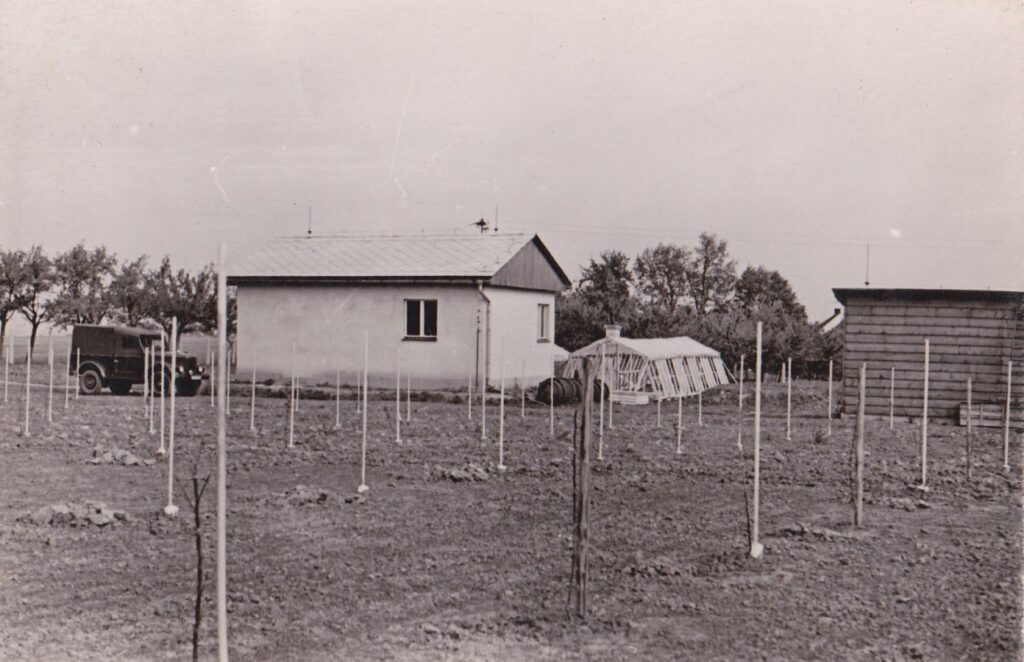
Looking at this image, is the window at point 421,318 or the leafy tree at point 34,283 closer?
the leafy tree at point 34,283

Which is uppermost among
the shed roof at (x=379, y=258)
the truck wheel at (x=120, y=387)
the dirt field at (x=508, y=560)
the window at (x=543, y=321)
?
the shed roof at (x=379, y=258)

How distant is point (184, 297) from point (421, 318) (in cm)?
663

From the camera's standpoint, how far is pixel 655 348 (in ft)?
75.7

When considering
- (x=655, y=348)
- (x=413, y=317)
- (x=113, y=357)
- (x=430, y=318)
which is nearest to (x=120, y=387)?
(x=113, y=357)

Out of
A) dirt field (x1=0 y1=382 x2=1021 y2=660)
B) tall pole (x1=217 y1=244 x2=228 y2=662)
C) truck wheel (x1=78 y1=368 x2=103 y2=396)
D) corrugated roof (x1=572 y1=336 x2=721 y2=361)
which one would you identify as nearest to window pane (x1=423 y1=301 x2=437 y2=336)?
corrugated roof (x1=572 y1=336 x2=721 y2=361)

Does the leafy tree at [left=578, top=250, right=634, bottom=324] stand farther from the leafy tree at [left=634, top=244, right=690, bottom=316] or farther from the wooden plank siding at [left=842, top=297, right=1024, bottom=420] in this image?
the wooden plank siding at [left=842, top=297, right=1024, bottom=420]

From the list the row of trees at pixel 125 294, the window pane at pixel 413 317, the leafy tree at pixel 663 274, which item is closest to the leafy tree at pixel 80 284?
the row of trees at pixel 125 294

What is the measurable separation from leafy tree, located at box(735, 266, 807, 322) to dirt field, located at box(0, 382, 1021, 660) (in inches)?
1042

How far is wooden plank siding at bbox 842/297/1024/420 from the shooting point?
58.6 feet

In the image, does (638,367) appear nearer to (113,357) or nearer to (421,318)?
(421,318)

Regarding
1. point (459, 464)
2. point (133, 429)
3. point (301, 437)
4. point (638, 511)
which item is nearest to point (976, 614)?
point (638, 511)

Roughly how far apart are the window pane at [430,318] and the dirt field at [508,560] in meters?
10.9

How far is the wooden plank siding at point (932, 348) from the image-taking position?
17875 millimetres

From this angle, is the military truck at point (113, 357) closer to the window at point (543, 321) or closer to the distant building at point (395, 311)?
the distant building at point (395, 311)
